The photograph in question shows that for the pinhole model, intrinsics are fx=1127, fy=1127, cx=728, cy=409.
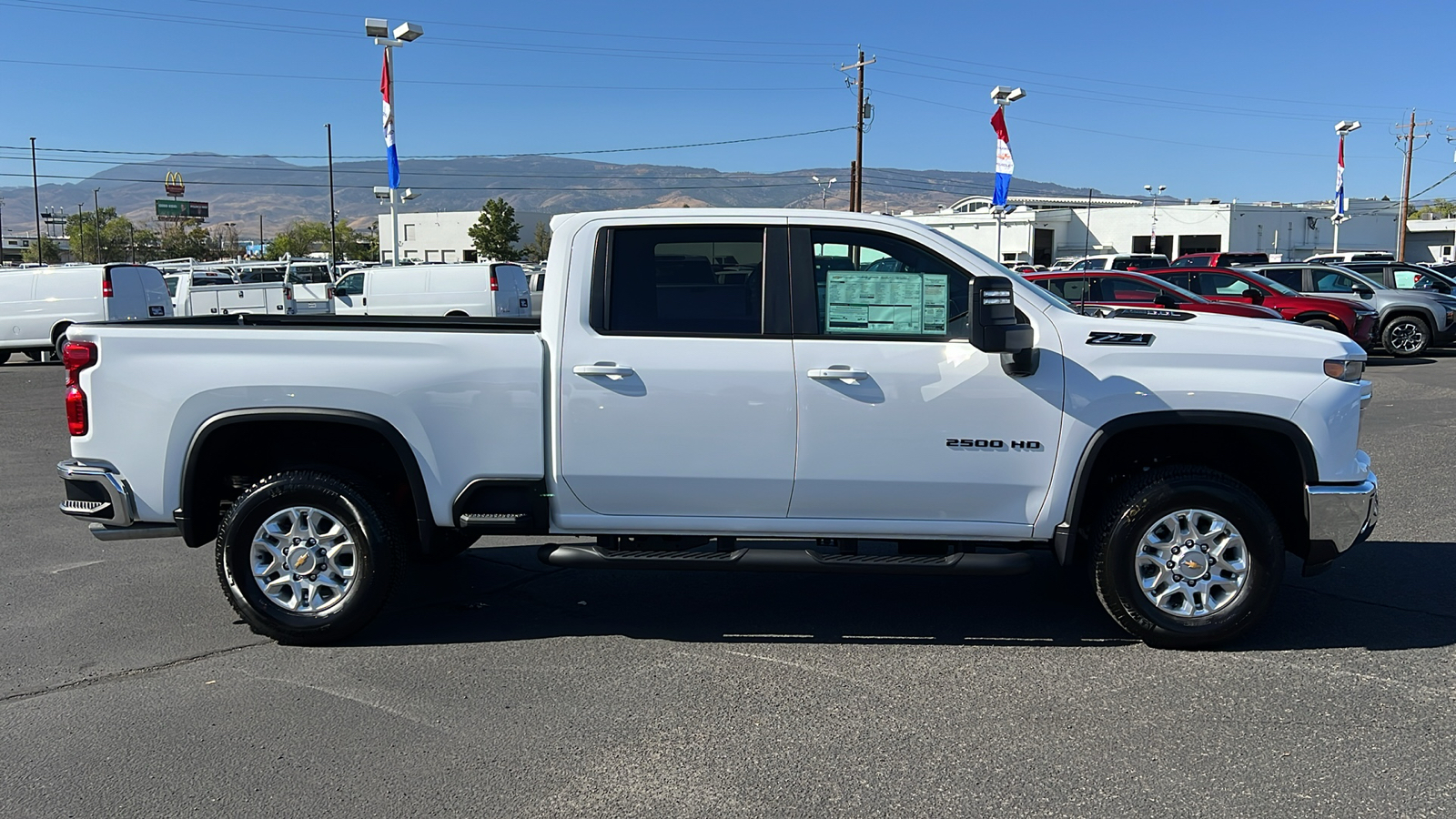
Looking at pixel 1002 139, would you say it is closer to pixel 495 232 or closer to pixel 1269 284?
pixel 1269 284

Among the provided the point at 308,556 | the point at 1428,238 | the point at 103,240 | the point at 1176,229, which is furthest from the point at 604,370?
the point at 103,240

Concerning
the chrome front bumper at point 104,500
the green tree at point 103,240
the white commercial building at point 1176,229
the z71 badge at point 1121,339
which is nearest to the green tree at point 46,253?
the green tree at point 103,240

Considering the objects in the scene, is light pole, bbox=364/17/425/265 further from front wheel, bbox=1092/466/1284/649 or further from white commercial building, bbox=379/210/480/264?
white commercial building, bbox=379/210/480/264

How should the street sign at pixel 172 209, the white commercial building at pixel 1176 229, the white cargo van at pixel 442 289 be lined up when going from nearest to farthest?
the white cargo van at pixel 442 289
the white commercial building at pixel 1176 229
the street sign at pixel 172 209

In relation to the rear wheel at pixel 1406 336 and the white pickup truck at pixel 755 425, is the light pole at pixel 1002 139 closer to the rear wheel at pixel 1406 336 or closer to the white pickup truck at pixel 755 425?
the rear wheel at pixel 1406 336

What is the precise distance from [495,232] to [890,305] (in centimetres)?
8782

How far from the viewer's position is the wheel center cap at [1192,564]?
4977mm

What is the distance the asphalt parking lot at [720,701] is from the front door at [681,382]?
0.77m

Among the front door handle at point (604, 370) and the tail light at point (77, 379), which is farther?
the tail light at point (77, 379)

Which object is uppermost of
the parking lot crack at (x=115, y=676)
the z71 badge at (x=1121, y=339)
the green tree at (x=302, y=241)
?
the green tree at (x=302, y=241)

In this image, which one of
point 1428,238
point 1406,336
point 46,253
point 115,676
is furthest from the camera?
point 46,253

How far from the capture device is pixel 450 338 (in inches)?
196

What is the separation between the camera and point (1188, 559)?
196 inches

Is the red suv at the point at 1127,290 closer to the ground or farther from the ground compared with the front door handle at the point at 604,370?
farther from the ground
